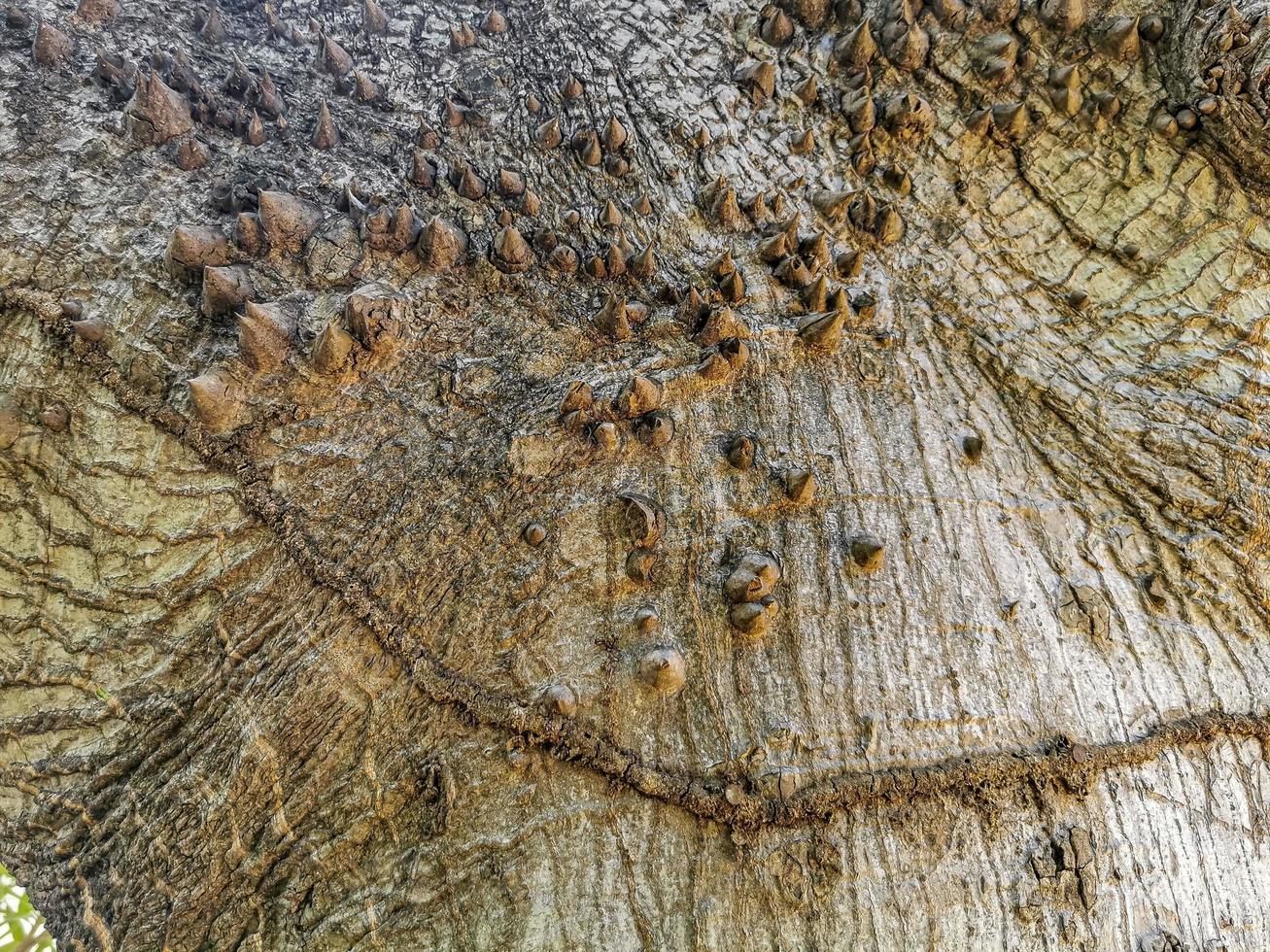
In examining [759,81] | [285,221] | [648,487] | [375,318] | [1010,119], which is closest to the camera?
[648,487]

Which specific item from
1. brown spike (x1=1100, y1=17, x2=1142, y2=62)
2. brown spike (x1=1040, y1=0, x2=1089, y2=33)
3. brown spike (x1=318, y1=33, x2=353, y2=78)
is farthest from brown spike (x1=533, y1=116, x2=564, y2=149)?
brown spike (x1=1100, y1=17, x2=1142, y2=62)

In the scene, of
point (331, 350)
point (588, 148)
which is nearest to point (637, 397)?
point (331, 350)

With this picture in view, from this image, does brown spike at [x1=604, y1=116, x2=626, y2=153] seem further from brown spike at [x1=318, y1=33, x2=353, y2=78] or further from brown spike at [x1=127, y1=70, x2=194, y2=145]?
brown spike at [x1=127, y1=70, x2=194, y2=145]

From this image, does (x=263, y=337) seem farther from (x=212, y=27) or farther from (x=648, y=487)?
(x=212, y=27)

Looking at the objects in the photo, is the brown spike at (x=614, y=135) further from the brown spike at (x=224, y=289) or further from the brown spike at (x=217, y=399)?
the brown spike at (x=217, y=399)

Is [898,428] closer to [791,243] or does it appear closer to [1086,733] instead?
[791,243]

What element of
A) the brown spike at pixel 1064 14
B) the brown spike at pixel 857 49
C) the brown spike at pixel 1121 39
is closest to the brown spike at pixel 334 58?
the brown spike at pixel 857 49
